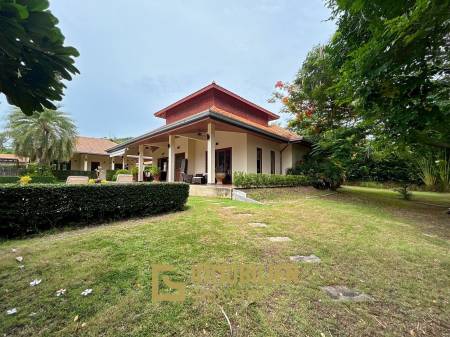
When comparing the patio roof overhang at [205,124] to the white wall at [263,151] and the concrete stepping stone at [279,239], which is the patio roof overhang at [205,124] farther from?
the concrete stepping stone at [279,239]

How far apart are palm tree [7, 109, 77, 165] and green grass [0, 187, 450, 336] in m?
20.0

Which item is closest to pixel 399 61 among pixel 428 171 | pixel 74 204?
pixel 74 204

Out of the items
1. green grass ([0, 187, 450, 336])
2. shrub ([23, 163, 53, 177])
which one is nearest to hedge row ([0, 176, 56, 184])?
shrub ([23, 163, 53, 177])

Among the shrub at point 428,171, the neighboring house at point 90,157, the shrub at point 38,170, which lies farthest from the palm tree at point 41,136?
the shrub at point 428,171

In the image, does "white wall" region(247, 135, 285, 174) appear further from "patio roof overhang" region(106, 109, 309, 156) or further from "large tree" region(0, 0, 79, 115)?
"large tree" region(0, 0, 79, 115)

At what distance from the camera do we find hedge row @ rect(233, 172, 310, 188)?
1059 centimetres

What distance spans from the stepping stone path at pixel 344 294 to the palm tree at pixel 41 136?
79.6 ft

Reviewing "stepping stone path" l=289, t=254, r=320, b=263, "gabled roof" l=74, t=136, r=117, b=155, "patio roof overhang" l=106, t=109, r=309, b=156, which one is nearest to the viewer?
"stepping stone path" l=289, t=254, r=320, b=263

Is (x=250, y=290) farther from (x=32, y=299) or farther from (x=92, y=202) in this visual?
(x=92, y=202)

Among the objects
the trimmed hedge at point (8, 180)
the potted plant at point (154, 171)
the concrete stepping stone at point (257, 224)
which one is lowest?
the concrete stepping stone at point (257, 224)

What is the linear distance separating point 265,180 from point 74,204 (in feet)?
28.9

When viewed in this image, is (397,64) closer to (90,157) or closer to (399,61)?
(399,61)

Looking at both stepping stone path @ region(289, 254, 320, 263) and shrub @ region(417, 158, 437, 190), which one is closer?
stepping stone path @ region(289, 254, 320, 263)

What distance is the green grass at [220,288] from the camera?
2045mm
